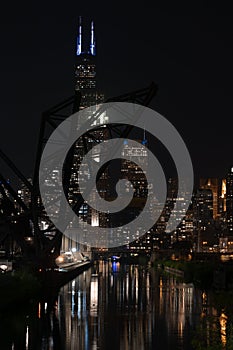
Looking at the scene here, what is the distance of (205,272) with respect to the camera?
62.9m

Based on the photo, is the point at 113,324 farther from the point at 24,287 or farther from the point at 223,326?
the point at 24,287

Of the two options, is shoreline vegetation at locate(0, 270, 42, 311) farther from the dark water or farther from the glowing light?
the glowing light

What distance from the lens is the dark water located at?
2669 cm

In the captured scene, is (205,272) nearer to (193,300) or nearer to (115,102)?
(193,300)

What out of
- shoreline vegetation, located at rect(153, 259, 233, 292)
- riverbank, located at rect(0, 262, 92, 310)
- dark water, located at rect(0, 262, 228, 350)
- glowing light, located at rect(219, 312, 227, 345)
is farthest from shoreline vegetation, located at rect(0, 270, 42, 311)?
shoreline vegetation, located at rect(153, 259, 233, 292)

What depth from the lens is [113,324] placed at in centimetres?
3247

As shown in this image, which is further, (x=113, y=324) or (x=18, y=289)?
(x=18, y=289)

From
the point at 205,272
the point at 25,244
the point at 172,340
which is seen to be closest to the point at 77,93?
the point at 25,244

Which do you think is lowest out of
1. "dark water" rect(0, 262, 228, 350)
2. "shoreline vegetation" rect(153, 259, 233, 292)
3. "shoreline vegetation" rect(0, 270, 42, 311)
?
"dark water" rect(0, 262, 228, 350)

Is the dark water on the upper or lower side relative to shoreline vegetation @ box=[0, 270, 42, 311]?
lower

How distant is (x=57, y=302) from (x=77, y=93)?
12.0 meters

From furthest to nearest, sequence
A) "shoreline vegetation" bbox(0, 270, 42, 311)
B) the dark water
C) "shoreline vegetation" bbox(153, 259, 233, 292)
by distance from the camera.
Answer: "shoreline vegetation" bbox(153, 259, 233, 292)
"shoreline vegetation" bbox(0, 270, 42, 311)
the dark water

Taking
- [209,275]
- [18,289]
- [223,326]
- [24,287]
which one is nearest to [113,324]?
[223,326]

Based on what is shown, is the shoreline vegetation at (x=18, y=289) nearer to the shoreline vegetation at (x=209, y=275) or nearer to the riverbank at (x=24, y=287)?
the riverbank at (x=24, y=287)
